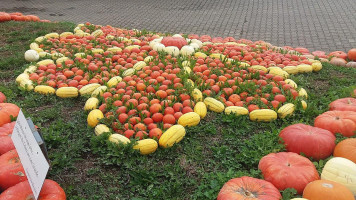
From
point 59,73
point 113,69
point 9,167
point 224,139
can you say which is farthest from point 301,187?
point 59,73

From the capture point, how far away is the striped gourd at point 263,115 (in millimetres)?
4344

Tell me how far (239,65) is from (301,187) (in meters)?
2.96

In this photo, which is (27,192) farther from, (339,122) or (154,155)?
(339,122)

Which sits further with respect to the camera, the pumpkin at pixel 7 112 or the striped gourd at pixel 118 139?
the pumpkin at pixel 7 112

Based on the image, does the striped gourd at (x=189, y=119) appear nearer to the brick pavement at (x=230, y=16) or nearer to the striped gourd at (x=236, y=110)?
the striped gourd at (x=236, y=110)

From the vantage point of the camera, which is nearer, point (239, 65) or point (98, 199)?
point (98, 199)

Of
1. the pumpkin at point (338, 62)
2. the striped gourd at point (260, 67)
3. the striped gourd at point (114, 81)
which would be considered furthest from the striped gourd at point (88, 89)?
the pumpkin at point (338, 62)

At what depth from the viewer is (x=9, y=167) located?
284 centimetres

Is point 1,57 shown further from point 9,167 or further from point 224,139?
point 224,139

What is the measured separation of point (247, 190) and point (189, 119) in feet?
4.74

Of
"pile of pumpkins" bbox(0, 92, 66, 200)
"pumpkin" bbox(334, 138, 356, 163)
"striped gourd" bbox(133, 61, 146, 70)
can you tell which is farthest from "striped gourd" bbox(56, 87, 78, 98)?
"pumpkin" bbox(334, 138, 356, 163)

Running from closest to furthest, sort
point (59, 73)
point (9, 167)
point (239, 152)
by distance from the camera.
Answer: point (9, 167) < point (239, 152) < point (59, 73)

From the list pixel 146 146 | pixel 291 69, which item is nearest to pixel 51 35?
pixel 146 146

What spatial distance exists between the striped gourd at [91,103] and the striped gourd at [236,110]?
5.81 ft
